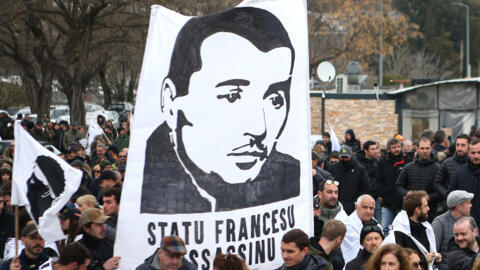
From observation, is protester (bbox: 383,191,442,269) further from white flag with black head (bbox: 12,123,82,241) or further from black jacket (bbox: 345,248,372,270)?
white flag with black head (bbox: 12,123,82,241)

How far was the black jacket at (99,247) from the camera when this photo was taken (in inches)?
272

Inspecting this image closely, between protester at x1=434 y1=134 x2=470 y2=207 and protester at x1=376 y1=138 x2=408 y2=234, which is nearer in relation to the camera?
protester at x1=434 y1=134 x2=470 y2=207

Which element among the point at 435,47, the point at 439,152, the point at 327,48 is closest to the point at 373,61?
the point at 435,47

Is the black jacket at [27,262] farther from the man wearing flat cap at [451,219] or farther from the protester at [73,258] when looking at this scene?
the man wearing flat cap at [451,219]

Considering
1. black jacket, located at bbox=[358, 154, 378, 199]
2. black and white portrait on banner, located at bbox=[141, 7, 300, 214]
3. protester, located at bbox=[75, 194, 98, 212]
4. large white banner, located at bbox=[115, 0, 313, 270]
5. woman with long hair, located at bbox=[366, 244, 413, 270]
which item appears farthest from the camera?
black jacket, located at bbox=[358, 154, 378, 199]

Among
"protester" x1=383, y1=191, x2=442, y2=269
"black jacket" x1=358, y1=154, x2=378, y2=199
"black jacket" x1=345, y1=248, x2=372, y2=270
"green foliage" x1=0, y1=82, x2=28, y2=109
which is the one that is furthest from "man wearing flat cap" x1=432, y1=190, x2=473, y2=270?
"green foliage" x1=0, y1=82, x2=28, y2=109

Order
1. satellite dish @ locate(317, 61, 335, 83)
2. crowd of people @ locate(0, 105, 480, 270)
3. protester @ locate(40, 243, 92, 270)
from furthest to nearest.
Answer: satellite dish @ locate(317, 61, 335, 83)
crowd of people @ locate(0, 105, 480, 270)
protester @ locate(40, 243, 92, 270)

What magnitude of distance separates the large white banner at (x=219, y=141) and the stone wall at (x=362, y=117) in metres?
22.8

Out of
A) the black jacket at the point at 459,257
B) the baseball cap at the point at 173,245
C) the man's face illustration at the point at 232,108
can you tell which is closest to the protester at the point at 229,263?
the baseball cap at the point at 173,245

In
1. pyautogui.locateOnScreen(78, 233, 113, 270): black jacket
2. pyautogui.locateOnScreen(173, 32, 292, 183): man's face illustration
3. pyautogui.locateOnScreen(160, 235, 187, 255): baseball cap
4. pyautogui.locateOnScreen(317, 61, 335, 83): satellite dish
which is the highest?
pyautogui.locateOnScreen(317, 61, 335, 83): satellite dish

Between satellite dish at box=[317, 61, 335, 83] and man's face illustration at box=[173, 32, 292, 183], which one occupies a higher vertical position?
satellite dish at box=[317, 61, 335, 83]

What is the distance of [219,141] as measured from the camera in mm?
6660

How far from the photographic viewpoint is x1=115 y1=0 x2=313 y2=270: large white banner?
6367 mm

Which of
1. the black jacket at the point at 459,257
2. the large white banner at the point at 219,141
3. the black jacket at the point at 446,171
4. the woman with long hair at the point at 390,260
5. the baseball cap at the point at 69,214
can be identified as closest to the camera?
the woman with long hair at the point at 390,260
